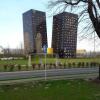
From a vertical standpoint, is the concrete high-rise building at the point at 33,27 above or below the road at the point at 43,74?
above

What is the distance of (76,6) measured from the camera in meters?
22.9

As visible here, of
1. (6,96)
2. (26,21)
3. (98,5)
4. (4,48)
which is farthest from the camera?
(4,48)

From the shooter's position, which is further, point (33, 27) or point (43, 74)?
point (33, 27)

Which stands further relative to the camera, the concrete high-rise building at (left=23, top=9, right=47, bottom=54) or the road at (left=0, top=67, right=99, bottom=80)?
the concrete high-rise building at (left=23, top=9, right=47, bottom=54)

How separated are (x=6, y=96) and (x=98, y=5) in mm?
11344

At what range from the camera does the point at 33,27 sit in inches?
2980

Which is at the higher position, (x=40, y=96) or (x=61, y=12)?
(x=61, y=12)

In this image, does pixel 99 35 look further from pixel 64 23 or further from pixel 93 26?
pixel 64 23

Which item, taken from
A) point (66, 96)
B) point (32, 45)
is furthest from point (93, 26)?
point (32, 45)

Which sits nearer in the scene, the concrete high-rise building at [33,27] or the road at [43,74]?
the road at [43,74]

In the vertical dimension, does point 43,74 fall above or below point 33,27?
below

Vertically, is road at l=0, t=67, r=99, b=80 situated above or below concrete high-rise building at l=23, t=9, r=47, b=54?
below

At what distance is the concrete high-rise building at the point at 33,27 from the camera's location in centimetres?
6012

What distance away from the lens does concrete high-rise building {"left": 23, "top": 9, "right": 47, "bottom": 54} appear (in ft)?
197
